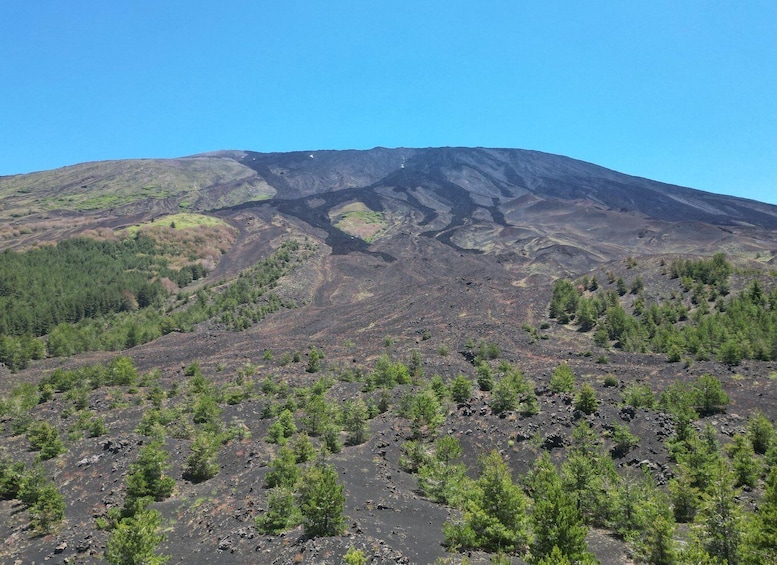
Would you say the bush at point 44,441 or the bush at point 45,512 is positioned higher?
the bush at point 45,512

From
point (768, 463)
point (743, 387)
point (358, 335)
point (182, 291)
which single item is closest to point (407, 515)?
point (768, 463)

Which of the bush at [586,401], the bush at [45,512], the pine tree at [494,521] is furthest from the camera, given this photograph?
the bush at [586,401]

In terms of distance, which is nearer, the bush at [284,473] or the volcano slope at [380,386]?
the volcano slope at [380,386]

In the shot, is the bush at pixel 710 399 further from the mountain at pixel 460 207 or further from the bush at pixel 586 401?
the mountain at pixel 460 207

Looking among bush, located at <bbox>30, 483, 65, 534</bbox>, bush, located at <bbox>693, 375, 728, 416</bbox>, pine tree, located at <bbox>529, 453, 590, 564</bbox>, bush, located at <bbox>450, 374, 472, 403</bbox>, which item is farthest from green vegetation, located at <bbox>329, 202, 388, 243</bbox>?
pine tree, located at <bbox>529, 453, 590, 564</bbox>

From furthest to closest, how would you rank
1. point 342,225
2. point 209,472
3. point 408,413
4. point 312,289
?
point 342,225 < point 312,289 < point 408,413 < point 209,472

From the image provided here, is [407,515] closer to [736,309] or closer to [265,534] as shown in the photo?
[265,534]

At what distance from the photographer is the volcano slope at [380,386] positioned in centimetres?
1856

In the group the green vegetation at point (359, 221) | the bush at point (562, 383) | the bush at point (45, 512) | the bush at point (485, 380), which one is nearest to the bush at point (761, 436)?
the bush at point (562, 383)

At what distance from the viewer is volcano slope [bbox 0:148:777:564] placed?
18562 mm

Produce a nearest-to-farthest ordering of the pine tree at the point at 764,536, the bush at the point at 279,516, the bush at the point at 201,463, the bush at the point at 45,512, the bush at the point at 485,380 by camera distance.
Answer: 1. the pine tree at the point at 764,536
2. the bush at the point at 279,516
3. the bush at the point at 45,512
4. the bush at the point at 201,463
5. the bush at the point at 485,380

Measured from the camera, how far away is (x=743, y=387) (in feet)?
113

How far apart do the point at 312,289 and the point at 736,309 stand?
64.3m

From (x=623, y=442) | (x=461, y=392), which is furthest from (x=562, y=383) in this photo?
(x=623, y=442)
